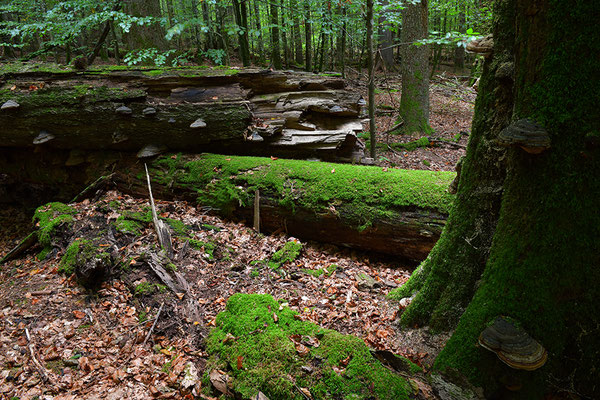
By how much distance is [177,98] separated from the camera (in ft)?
22.7

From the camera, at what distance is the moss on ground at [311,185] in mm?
5074

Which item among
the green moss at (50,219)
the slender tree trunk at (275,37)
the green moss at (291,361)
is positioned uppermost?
the slender tree trunk at (275,37)

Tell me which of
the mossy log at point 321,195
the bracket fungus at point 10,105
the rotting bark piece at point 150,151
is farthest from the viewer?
the rotting bark piece at point 150,151

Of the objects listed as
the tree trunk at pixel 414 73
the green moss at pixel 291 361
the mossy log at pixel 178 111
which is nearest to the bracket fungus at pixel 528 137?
the green moss at pixel 291 361

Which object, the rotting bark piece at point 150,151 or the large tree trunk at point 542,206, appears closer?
the large tree trunk at point 542,206

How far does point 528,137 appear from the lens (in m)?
1.92

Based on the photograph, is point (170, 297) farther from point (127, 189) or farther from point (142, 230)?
point (127, 189)

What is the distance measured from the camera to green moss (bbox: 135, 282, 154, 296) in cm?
408

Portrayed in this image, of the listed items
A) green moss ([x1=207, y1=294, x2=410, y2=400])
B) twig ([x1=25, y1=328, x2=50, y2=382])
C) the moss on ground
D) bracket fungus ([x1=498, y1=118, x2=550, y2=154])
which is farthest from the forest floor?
bracket fungus ([x1=498, y1=118, x2=550, y2=154])

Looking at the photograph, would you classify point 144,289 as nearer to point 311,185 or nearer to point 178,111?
point 311,185

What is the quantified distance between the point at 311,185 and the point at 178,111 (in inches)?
126

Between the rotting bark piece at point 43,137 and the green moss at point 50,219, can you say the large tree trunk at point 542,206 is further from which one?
the rotting bark piece at point 43,137

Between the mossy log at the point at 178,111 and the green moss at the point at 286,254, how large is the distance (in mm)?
2384

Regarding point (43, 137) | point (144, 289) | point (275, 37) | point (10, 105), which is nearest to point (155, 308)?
point (144, 289)
